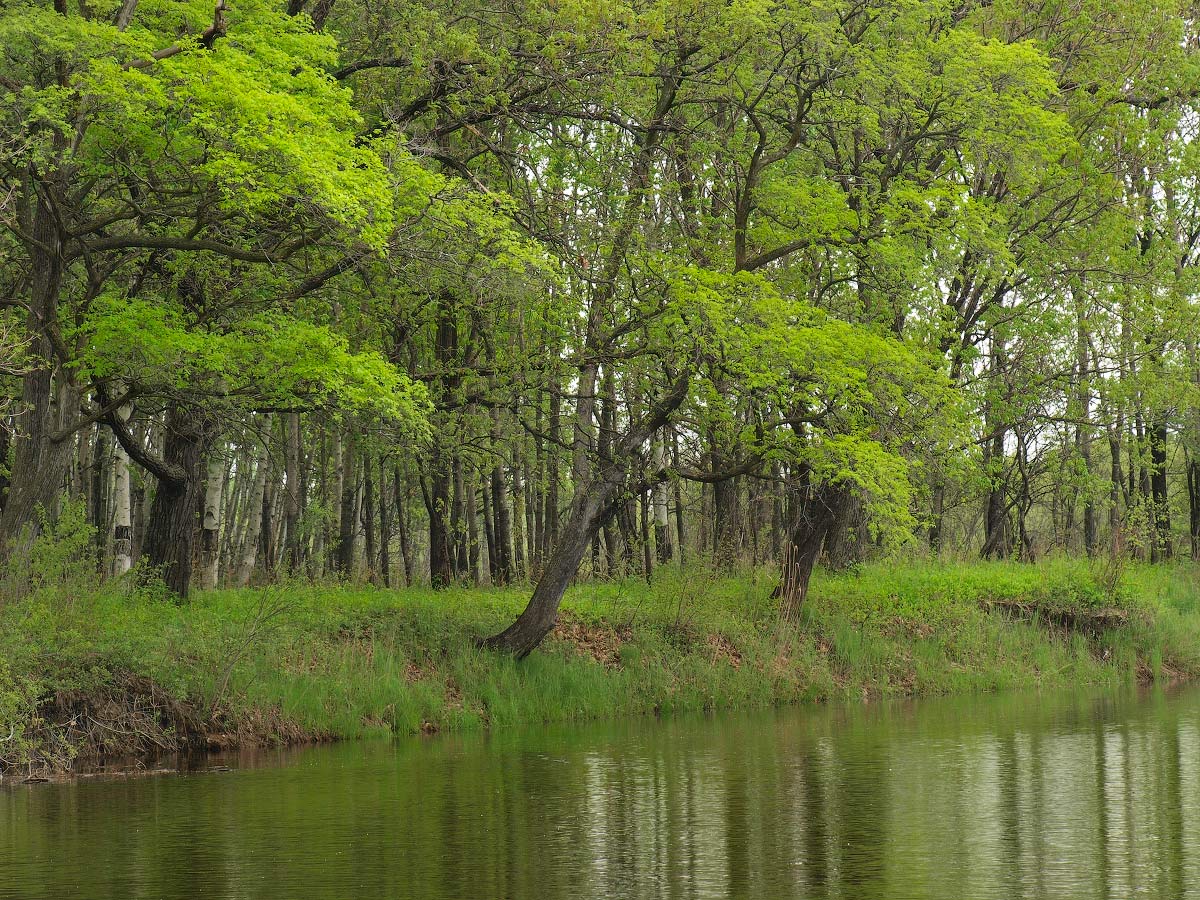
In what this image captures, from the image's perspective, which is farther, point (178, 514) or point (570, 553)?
point (178, 514)

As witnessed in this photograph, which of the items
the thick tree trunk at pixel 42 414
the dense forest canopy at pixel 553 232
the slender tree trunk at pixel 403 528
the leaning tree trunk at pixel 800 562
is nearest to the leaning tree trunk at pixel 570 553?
the dense forest canopy at pixel 553 232

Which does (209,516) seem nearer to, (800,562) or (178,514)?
(178,514)

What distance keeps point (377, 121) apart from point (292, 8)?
7.06ft

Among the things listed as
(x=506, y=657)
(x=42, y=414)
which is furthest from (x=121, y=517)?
(x=506, y=657)

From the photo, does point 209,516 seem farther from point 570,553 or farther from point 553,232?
point 553,232

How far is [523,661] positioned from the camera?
20375mm

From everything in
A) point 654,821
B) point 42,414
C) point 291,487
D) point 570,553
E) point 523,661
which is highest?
point 42,414

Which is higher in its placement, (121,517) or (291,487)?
(291,487)

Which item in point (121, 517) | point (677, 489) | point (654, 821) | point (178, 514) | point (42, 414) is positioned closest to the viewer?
point (654, 821)

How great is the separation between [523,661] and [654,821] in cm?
987

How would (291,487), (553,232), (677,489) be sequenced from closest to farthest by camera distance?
(553,232) < (677,489) < (291,487)

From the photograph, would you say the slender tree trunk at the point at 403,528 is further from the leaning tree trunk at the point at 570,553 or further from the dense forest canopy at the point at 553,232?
the leaning tree trunk at the point at 570,553

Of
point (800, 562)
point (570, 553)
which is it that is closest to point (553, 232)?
point (570, 553)

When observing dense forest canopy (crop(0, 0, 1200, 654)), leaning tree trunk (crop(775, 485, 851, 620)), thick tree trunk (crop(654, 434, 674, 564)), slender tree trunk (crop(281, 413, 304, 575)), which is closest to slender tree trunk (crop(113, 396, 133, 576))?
dense forest canopy (crop(0, 0, 1200, 654))
